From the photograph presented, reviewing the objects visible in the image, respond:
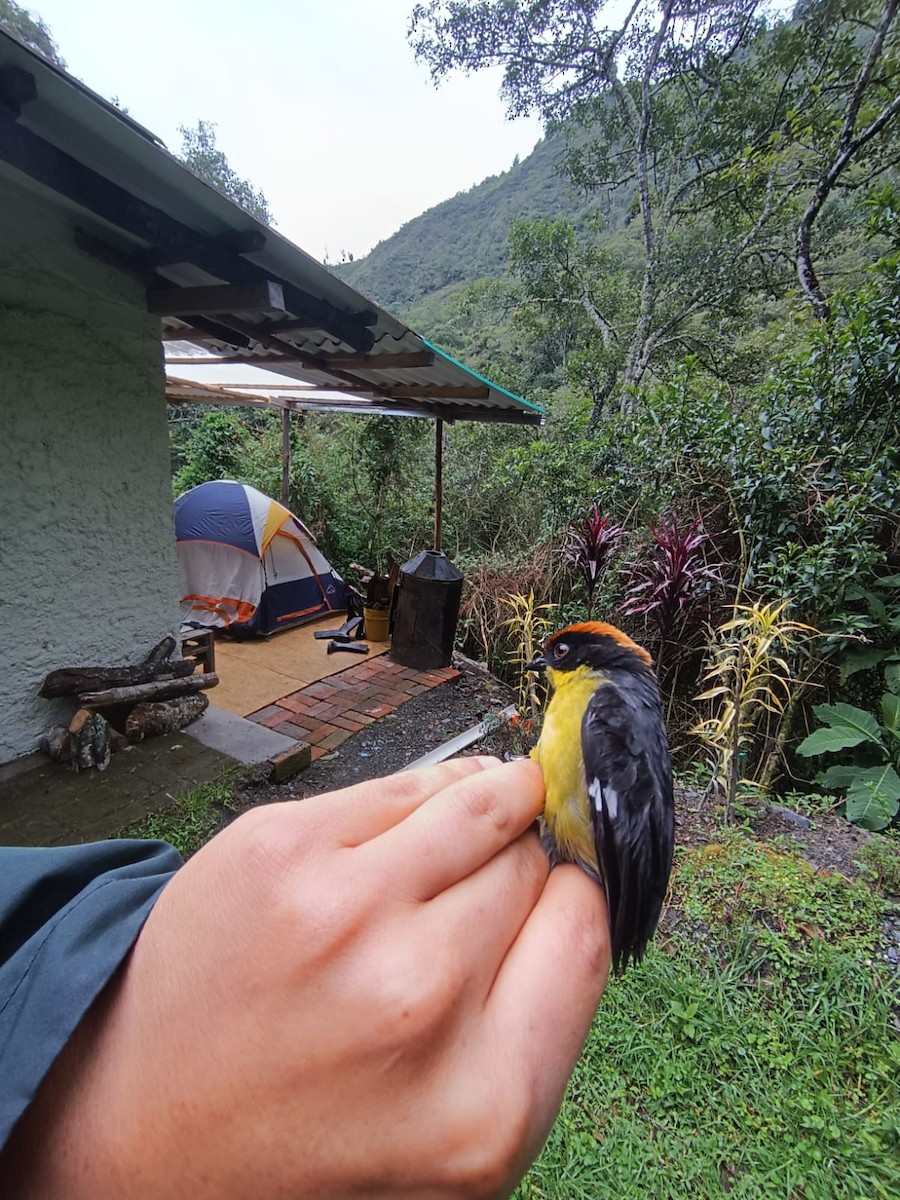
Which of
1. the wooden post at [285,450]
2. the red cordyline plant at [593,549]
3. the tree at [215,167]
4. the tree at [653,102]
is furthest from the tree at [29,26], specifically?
the red cordyline plant at [593,549]

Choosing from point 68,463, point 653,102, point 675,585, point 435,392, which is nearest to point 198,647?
point 68,463

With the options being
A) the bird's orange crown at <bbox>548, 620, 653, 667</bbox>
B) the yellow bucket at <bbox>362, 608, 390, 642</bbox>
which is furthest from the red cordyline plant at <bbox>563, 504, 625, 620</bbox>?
the bird's orange crown at <bbox>548, 620, 653, 667</bbox>

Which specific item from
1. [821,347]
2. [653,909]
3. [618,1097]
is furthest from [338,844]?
[821,347]

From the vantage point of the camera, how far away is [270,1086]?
51 cm

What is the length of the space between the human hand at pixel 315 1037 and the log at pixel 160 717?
4037mm

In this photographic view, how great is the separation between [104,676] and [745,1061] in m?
4.39

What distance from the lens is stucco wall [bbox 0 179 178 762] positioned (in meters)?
3.32

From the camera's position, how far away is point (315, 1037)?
522mm

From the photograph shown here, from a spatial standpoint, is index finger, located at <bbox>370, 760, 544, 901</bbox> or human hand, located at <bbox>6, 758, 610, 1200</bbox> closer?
human hand, located at <bbox>6, 758, 610, 1200</bbox>

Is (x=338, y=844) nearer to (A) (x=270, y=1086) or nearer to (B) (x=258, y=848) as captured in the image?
(B) (x=258, y=848)

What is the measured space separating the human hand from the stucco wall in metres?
3.95

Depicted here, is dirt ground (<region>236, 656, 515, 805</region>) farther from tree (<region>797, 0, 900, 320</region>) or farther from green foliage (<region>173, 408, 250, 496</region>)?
green foliage (<region>173, 408, 250, 496</region>)

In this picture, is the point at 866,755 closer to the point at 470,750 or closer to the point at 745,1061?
the point at 745,1061

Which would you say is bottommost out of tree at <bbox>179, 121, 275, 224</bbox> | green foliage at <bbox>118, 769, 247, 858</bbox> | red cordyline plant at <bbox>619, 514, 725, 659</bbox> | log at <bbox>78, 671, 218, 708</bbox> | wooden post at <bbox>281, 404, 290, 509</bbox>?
green foliage at <bbox>118, 769, 247, 858</bbox>
